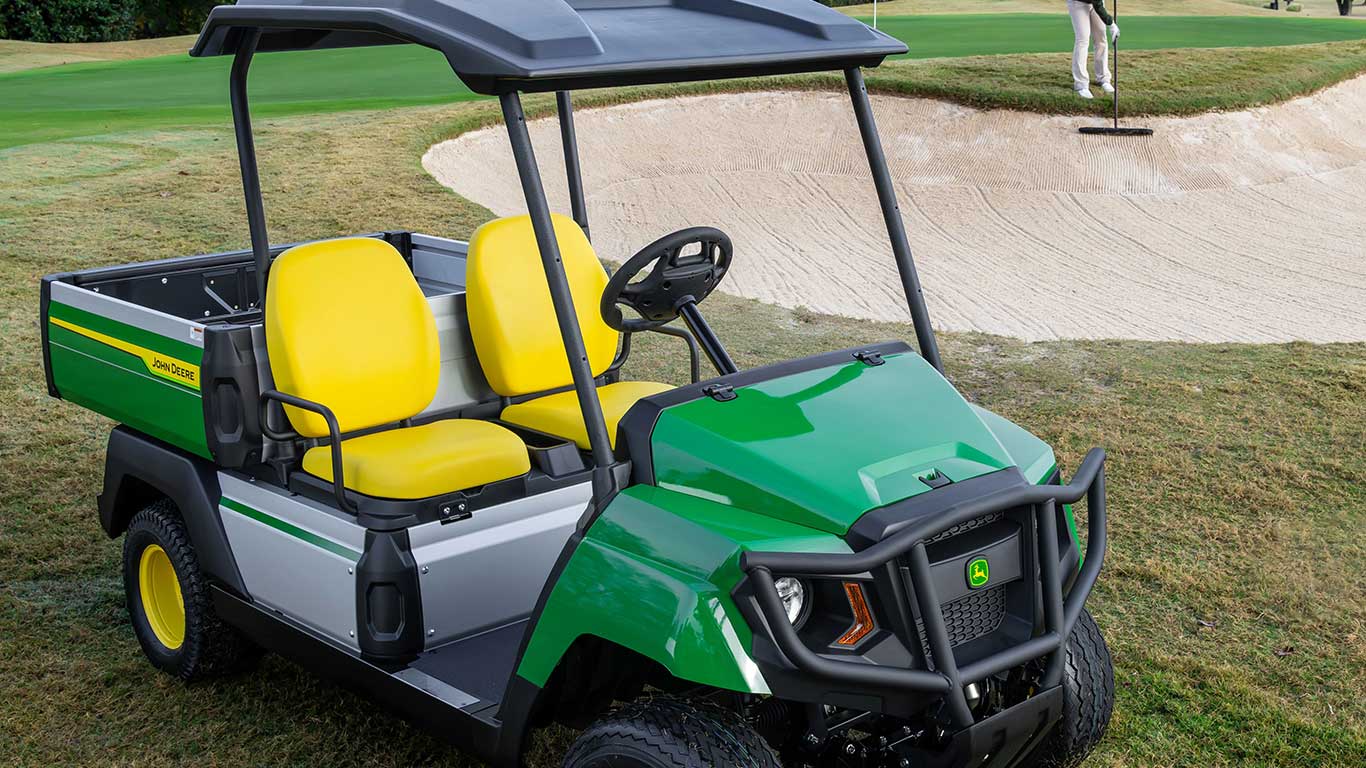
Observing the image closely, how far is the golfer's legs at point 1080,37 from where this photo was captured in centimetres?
1315

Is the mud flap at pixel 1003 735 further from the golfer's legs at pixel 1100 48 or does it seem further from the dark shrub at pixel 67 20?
the dark shrub at pixel 67 20

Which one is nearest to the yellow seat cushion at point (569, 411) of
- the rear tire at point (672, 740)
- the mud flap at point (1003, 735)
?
the rear tire at point (672, 740)

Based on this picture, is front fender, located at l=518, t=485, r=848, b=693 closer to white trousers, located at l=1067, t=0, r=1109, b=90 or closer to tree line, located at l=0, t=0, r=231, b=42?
white trousers, located at l=1067, t=0, r=1109, b=90

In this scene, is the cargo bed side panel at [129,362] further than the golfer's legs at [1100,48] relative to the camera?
No

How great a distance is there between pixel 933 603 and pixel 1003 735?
1.12 feet

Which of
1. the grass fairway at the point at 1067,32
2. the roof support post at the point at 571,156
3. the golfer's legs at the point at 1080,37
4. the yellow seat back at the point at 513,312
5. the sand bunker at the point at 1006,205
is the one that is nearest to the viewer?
the yellow seat back at the point at 513,312

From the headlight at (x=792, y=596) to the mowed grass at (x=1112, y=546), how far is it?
1.32m

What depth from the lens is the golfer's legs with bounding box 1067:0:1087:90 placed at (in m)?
13.1

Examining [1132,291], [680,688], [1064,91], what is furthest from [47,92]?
[680,688]

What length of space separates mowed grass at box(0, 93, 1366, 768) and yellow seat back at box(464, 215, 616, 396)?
1067 mm

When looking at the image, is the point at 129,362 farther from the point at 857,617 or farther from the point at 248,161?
the point at 857,617

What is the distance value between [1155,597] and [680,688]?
2111mm

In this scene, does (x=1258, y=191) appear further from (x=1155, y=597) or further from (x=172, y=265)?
(x=172, y=265)

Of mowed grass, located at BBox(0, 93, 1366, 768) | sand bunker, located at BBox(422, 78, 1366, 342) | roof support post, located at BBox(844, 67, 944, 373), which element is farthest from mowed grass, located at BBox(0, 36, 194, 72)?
roof support post, located at BBox(844, 67, 944, 373)
